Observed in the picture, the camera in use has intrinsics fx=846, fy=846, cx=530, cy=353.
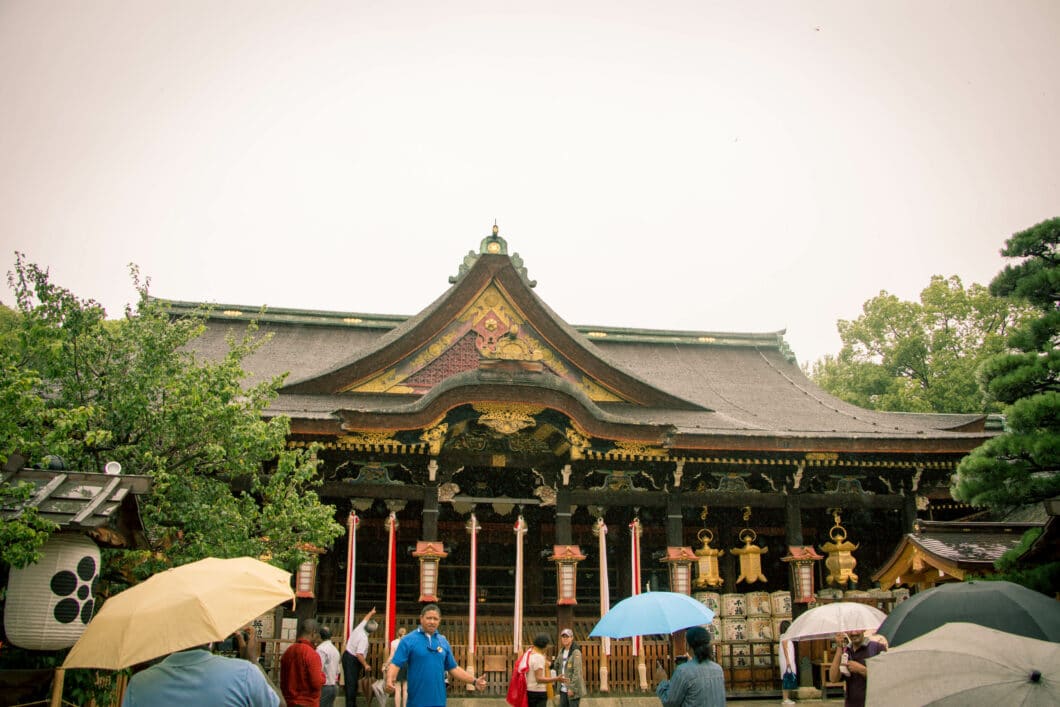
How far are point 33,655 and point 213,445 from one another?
9.20 feet

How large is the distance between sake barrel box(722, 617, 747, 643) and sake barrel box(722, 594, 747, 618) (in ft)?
0.29

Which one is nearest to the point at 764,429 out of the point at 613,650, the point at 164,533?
the point at 613,650

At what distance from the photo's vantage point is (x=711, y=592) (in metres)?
15.7

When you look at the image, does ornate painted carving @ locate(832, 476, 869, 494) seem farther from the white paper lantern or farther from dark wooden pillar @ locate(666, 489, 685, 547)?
the white paper lantern

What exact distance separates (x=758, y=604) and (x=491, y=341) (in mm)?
6869

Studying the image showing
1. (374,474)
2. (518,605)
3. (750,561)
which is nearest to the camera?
(518,605)

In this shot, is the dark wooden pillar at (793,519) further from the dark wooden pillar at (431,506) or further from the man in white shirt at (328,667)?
the man in white shirt at (328,667)

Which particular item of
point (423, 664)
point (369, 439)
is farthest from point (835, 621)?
point (369, 439)

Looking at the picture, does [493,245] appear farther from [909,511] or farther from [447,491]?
[909,511]

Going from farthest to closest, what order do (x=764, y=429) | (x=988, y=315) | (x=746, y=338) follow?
(x=988, y=315), (x=746, y=338), (x=764, y=429)

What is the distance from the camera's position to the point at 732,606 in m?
15.3

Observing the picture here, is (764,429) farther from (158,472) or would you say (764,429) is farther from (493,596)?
(158,472)

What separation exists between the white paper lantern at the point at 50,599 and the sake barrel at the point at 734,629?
433 inches

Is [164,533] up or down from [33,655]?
up
